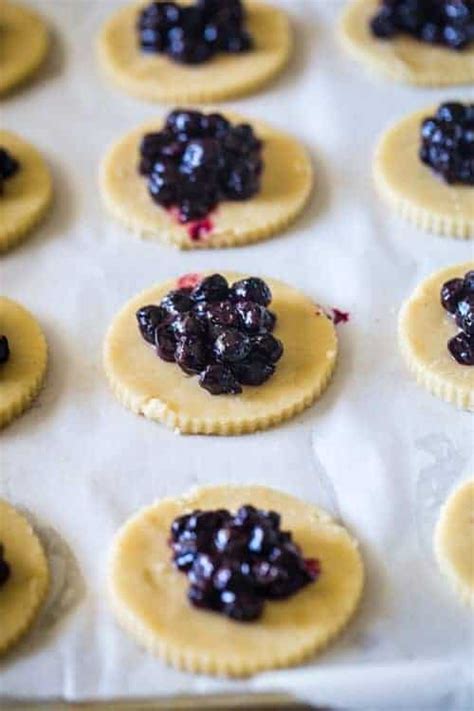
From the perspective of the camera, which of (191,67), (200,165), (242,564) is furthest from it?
(191,67)

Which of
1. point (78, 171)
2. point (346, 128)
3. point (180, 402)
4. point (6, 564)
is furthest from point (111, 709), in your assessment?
point (346, 128)

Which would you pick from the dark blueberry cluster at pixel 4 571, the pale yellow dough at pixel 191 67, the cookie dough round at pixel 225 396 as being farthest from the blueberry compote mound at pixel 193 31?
the dark blueberry cluster at pixel 4 571

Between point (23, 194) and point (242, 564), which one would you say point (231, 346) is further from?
point (23, 194)

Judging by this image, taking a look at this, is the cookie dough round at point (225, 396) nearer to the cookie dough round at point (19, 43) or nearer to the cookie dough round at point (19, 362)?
the cookie dough round at point (19, 362)

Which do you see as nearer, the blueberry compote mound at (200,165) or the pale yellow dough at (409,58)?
the blueberry compote mound at (200,165)

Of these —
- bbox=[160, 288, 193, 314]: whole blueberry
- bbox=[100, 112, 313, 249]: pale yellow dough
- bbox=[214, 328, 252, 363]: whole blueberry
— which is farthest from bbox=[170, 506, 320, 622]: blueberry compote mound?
bbox=[100, 112, 313, 249]: pale yellow dough

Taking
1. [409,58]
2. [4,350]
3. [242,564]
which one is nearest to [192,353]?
[4,350]

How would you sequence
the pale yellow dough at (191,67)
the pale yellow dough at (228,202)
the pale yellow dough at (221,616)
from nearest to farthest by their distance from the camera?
the pale yellow dough at (221,616), the pale yellow dough at (228,202), the pale yellow dough at (191,67)
